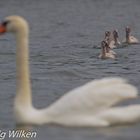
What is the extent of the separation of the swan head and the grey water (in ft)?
5.83

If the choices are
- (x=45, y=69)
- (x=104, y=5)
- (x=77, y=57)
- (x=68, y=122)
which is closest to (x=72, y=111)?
(x=68, y=122)

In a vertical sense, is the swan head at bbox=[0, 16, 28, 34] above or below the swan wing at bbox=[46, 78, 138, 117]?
above

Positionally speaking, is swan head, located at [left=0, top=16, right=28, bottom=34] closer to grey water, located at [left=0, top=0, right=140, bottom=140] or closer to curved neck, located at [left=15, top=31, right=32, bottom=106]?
curved neck, located at [left=15, top=31, right=32, bottom=106]

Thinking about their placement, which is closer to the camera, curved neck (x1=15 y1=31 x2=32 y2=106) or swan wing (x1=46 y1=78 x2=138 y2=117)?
swan wing (x1=46 y1=78 x2=138 y2=117)

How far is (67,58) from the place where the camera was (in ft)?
88.9

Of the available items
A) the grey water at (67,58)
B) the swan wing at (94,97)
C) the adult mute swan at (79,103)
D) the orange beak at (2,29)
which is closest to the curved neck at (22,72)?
the adult mute swan at (79,103)

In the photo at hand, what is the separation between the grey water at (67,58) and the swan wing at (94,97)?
1.25 ft

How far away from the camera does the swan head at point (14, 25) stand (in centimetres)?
1387

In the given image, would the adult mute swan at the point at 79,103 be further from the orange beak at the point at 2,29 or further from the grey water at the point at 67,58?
the grey water at the point at 67,58

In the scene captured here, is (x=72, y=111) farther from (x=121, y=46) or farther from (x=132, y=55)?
(x=121, y=46)

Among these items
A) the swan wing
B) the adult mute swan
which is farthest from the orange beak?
the swan wing

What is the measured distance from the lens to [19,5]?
6103 cm

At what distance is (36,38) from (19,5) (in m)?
25.4

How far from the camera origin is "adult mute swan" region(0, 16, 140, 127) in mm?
13344
